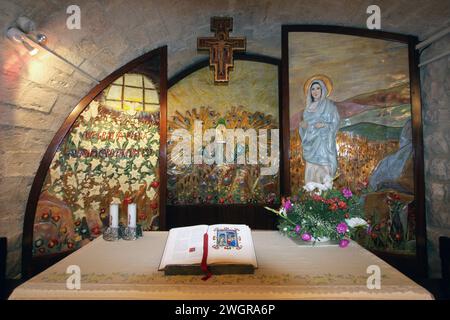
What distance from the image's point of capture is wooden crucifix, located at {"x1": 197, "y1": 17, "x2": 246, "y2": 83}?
8.29 ft

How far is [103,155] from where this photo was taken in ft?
9.53

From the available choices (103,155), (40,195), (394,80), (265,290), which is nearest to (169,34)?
(103,155)

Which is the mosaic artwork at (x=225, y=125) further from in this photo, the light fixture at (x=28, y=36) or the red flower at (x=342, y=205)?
the red flower at (x=342, y=205)

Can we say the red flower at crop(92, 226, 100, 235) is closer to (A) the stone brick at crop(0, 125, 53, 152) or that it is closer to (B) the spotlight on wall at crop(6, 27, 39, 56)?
(A) the stone brick at crop(0, 125, 53, 152)

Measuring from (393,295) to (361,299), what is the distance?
0.42ft

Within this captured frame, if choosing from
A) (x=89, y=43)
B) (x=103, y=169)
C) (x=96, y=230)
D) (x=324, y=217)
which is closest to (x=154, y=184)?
(x=103, y=169)

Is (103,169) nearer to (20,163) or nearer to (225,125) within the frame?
(20,163)

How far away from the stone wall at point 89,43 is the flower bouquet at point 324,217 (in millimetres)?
1846

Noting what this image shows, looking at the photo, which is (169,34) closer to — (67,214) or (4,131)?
(4,131)

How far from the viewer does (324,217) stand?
1662mm

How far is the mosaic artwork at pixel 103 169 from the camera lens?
2.72 m

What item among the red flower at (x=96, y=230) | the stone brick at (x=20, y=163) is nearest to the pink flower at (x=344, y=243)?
the red flower at (x=96, y=230)

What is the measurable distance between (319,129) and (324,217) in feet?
5.64

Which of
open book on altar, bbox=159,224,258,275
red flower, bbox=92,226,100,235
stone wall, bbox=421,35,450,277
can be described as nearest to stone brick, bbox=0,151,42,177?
red flower, bbox=92,226,100,235
